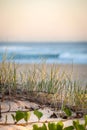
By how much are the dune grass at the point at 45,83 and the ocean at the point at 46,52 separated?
0.12 feet

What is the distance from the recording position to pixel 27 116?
5.51 feet

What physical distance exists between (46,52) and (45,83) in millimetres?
175

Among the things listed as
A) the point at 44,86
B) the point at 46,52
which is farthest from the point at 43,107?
the point at 46,52

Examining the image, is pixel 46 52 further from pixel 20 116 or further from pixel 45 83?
pixel 20 116

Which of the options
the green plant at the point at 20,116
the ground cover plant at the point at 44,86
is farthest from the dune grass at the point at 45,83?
the green plant at the point at 20,116

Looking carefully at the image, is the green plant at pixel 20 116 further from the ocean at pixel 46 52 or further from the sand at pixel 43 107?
the ocean at pixel 46 52

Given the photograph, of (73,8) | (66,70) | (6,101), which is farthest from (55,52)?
(6,101)

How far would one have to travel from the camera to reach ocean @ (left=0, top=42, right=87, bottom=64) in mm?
1755

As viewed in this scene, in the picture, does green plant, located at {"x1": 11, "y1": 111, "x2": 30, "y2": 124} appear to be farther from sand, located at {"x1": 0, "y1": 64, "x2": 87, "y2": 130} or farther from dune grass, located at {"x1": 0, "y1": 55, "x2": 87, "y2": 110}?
dune grass, located at {"x1": 0, "y1": 55, "x2": 87, "y2": 110}

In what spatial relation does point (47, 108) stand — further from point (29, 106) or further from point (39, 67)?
point (39, 67)

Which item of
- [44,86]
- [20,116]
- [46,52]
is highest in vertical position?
[46,52]

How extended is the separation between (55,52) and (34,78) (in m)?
0.19

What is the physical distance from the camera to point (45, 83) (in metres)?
1.77

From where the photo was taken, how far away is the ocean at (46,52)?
5.76ft
